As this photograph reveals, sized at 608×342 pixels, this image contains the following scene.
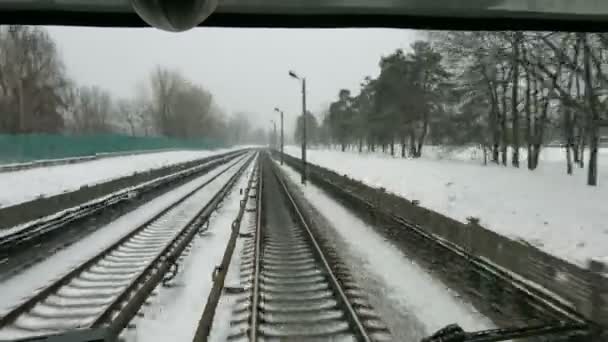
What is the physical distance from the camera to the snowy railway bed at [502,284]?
4.42 m

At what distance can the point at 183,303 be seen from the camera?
Answer: 6613 mm

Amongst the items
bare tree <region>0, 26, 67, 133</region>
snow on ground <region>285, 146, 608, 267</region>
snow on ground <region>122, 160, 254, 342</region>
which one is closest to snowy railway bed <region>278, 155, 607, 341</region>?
snow on ground <region>285, 146, 608, 267</region>

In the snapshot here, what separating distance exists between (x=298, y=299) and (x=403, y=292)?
1.98 meters

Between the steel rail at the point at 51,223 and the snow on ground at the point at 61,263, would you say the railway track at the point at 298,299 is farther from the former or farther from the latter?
the steel rail at the point at 51,223

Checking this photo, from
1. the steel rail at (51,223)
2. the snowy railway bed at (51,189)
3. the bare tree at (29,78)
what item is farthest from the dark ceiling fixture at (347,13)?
the bare tree at (29,78)

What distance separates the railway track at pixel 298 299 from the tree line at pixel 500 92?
44.2 ft

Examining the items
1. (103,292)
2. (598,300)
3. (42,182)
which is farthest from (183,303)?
(42,182)

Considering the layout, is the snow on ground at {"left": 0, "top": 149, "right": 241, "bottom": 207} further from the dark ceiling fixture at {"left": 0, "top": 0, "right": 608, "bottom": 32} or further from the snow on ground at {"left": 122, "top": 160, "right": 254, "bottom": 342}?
the dark ceiling fixture at {"left": 0, "top": 0, "right": 608, "bottom": 32}

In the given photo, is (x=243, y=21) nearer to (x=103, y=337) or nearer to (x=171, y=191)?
(x=103, y=337)

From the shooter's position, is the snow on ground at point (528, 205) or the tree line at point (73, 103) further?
the tree line at point (73, 103)

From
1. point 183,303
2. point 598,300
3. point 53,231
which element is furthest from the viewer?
point 53,231

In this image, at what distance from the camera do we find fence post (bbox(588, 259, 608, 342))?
4.16 metres

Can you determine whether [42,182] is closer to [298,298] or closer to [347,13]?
[298,298]

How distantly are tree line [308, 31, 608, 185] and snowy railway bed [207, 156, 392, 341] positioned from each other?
13395 mm
